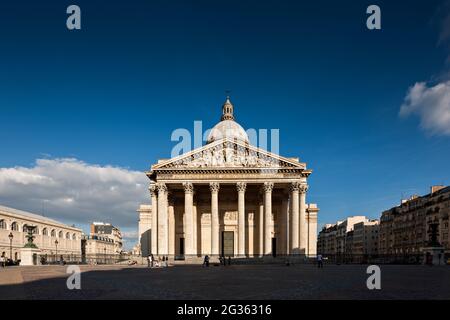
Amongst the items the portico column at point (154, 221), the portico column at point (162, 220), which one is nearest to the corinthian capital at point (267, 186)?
the portico column at point (162, 220)

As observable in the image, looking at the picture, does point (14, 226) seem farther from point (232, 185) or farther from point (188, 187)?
point (232, 185)

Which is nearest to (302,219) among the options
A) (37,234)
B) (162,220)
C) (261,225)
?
(261,225)

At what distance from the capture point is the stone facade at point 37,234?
7856 cm

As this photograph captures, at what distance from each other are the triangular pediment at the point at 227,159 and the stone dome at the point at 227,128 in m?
27.2

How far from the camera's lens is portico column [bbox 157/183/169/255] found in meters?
52.6

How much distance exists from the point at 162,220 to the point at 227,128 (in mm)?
36896

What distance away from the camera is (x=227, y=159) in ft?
177

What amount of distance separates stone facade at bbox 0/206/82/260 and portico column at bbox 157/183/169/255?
33.5m

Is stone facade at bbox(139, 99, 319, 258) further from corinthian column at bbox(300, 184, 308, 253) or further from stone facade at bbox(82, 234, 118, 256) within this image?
stone facade at bbox(82, 234, 118, 256)

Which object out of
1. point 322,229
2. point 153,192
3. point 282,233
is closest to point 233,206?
point 282,233

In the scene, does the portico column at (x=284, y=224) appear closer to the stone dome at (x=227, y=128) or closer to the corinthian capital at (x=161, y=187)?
the corinthian capital at (x=161, y=187)

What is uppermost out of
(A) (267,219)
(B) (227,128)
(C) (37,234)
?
(B) (227,128)

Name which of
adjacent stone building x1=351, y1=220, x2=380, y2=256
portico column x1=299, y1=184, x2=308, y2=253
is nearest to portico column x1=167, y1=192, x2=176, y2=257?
portico column x1=299, y1=184, x2=308, y2=253

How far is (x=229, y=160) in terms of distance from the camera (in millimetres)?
53844
